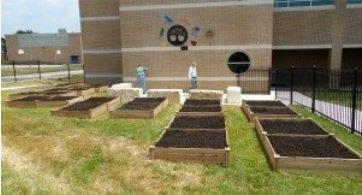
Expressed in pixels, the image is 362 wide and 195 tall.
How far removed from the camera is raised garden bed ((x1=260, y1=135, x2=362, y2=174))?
7.29 meters

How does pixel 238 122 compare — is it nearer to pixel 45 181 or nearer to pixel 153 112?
pixel 153 112

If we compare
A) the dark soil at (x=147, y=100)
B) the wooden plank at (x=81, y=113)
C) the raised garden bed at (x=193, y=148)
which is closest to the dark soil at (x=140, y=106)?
the dark soil at (x=147, y=100)

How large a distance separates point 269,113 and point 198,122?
3035 mm

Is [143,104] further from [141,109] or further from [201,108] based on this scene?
[201,108]

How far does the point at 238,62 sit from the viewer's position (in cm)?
2164

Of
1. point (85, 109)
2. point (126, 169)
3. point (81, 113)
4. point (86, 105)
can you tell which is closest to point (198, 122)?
point (126, 169)

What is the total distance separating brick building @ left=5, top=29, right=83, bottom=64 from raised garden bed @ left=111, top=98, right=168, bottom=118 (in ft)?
239

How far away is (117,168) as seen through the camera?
25.4 ft

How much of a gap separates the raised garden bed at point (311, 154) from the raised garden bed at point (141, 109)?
18.0 feet

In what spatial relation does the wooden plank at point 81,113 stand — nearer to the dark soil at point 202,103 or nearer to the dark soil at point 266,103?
the dark soil at point 202,103

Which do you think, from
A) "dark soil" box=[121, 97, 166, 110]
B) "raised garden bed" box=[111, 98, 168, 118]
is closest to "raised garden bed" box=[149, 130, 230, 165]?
"raised garden bed" box=[111, 98, 168, 118]

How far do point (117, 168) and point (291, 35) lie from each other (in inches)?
764

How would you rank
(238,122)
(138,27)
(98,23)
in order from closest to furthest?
(238,122), (138,27), (98,23)

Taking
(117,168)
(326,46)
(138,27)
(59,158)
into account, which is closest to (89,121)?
(59,158)
